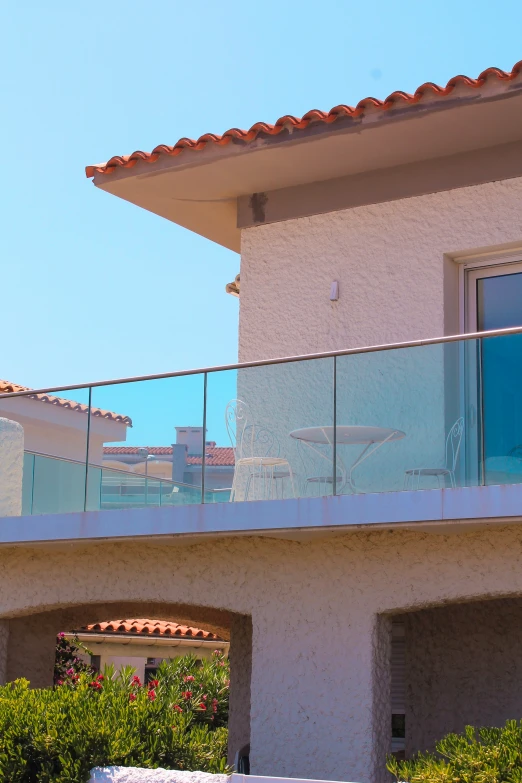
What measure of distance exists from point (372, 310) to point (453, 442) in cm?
274

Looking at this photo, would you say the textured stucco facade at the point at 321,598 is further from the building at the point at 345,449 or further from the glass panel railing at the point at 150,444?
the glass panel railing at the point at 150,444

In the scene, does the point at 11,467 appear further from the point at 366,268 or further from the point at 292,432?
the point at 366,268

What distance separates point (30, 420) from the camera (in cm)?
1240

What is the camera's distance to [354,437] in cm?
987

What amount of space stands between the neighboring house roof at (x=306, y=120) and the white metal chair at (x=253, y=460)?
2.82 metres

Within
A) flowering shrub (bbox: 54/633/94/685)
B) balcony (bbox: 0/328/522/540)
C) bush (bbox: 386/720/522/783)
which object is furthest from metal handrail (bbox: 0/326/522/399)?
flowering shrub (bbox: 54/633/94/685)

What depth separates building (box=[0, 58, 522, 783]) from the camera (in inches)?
381

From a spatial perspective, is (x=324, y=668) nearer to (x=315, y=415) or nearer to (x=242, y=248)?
(x=315, y=415)

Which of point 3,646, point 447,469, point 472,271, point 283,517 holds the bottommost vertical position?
point 3,646

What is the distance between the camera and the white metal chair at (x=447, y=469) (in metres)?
9.48

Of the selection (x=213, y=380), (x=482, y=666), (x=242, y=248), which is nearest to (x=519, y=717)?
(x=482, y=666)

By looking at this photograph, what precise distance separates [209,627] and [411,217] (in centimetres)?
712

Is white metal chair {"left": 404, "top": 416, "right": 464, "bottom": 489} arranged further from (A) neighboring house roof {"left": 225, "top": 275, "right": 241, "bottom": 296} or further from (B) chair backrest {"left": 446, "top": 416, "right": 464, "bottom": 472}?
(A) neighboring house roof {"left": 225, "top": 275, "right": 241, "bottom": 296}

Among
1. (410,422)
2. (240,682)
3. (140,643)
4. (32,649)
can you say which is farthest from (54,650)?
(140,643)
